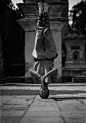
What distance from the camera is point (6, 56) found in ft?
92.2

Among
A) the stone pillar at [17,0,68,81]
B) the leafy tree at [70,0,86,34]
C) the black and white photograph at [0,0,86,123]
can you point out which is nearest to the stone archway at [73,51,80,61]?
the black and white photograph at [0,0,86,123]

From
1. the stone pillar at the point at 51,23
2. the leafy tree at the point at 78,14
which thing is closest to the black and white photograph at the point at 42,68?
the stone pillar at the point at 51,23

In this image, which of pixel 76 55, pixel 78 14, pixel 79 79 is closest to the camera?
pixel 79 79

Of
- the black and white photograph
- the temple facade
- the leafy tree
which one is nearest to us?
the black and white photograph

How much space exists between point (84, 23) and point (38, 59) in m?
44.8

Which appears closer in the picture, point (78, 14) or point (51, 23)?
point (51, 23)

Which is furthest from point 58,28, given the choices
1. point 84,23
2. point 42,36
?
point 84,23

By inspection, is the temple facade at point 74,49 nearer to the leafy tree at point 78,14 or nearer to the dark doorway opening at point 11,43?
the dark doorway opening at point 11,43

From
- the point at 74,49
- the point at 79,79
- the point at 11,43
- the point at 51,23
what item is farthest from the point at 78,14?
the point at 51,23

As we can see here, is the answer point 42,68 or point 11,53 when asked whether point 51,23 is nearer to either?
point 42,68

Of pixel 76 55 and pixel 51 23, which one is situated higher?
pixel 51 23

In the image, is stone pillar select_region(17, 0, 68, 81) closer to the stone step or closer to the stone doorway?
the stone step

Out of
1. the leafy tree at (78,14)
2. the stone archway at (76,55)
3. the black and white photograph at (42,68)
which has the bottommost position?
the stone archway at (76,55)

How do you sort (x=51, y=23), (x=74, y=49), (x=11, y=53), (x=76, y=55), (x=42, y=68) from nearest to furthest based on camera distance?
(x=42, y=68)
(x=51, y=23)
(x=11, y=53)
(x=74, y=49)
(x=76, y=55)
